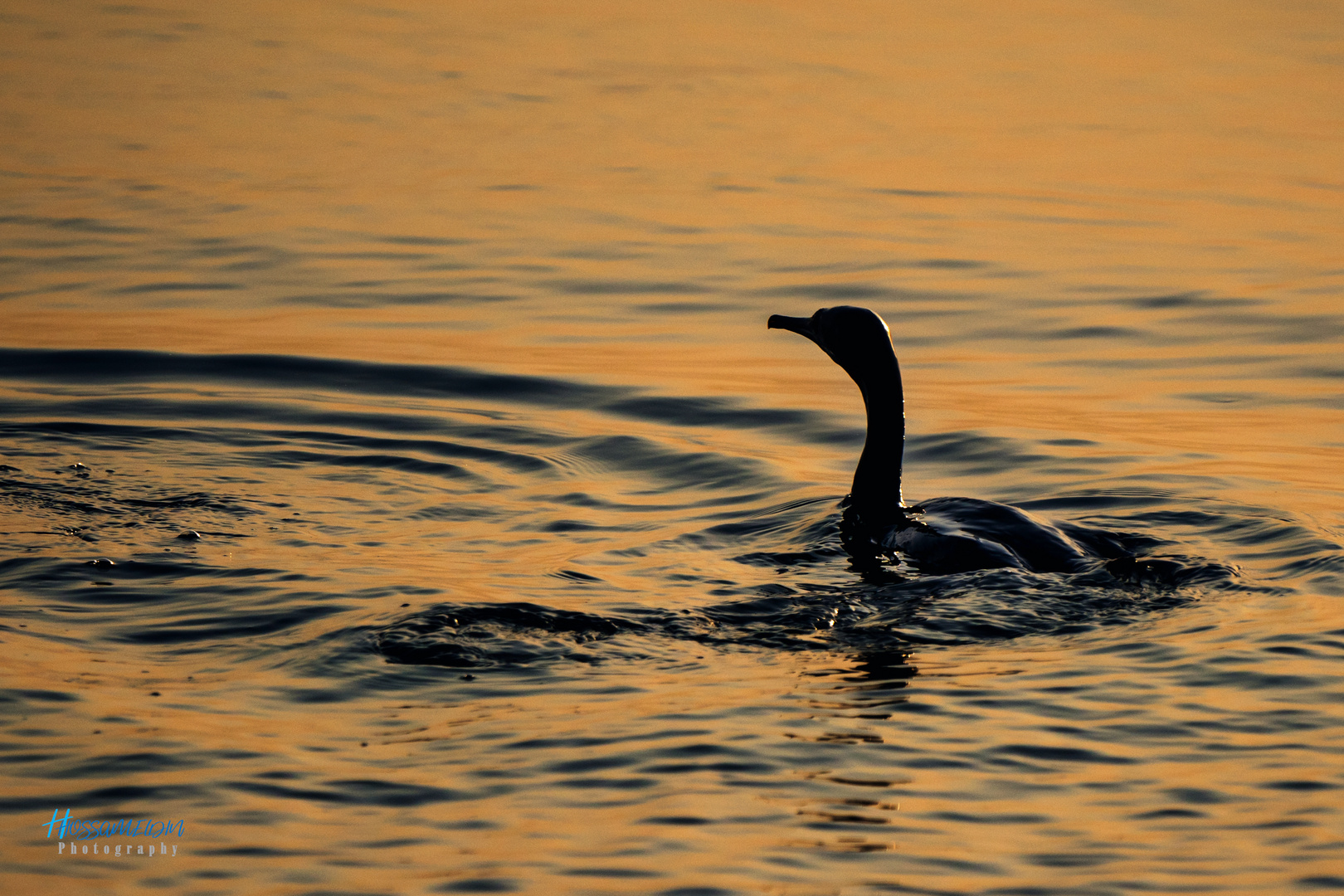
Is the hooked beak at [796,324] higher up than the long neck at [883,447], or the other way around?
the hooked beak at [796,324]

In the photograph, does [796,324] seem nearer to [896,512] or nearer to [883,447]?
[883,447]

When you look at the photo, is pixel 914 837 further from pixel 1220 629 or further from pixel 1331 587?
pixel 1331 587

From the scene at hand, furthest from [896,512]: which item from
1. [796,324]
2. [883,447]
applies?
[796,324]

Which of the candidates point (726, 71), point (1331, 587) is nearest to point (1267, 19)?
point (726, 71)

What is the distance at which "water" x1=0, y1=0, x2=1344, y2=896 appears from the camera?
19.4ft

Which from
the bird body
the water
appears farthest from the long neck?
the water

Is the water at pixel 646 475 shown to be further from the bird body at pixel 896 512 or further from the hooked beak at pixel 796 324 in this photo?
the hooked beak at pixel 796 324

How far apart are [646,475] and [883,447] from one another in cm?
190

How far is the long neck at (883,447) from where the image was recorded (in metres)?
9.59

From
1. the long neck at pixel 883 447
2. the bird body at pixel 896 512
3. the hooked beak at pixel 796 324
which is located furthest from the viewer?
the hooked beak at pixel 796 324

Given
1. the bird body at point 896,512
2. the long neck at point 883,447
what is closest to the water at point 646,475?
the bird body at point 896,512

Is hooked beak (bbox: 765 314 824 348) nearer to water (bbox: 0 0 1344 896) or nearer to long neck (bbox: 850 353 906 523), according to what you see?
long neck (bbox: 850 353 906 523)

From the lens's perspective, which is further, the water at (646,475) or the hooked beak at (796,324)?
the hooked beak at (796,324)

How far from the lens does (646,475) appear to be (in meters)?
11.0
